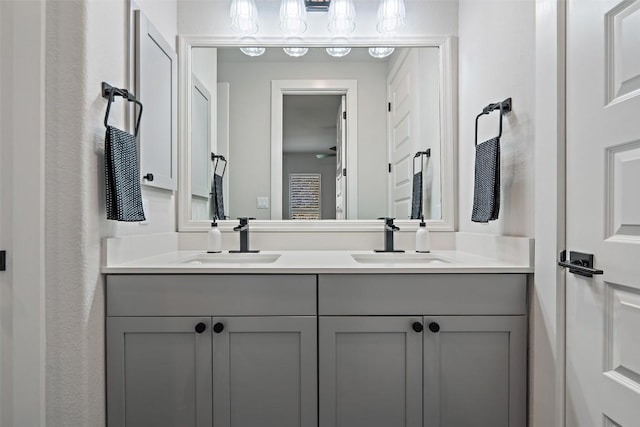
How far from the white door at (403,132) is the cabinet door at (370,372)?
0.73m

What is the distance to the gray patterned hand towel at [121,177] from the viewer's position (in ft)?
3.74

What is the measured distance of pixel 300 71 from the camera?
5.94 ft

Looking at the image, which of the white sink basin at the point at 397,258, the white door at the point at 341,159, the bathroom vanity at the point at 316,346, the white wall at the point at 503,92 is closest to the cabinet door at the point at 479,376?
the bathroom vanity at the point at 316,346

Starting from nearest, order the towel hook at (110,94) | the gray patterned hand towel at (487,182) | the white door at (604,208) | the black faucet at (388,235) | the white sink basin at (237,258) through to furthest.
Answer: the white door at (604,208) → the towel hook at (110,94) → the gray patterned hand towel at (487,182) → the white sink basin at (237,258) → the black faucet at (388,235)

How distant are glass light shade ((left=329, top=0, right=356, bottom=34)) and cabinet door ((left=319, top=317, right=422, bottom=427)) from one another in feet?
4.51

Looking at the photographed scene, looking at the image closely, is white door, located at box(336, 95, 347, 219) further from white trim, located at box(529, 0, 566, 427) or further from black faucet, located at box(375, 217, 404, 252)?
white trim, located at box(529, 0, 566, 427)

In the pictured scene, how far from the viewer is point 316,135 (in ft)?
5.90

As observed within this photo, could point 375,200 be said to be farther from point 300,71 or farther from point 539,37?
point 539,37

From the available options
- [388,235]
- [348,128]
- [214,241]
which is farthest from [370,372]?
[348,128]

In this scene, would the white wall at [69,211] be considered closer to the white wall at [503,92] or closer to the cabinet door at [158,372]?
the cabinet door at [158,372]

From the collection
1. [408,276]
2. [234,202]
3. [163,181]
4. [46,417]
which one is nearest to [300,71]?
[234,202]

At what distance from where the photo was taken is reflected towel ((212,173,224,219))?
1.79 meters

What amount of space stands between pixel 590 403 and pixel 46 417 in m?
1.55

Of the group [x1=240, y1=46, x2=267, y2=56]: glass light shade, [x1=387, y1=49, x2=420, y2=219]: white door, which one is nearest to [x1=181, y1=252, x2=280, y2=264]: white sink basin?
[x1=387, y1=49, x2=420, y2=219]: white door
